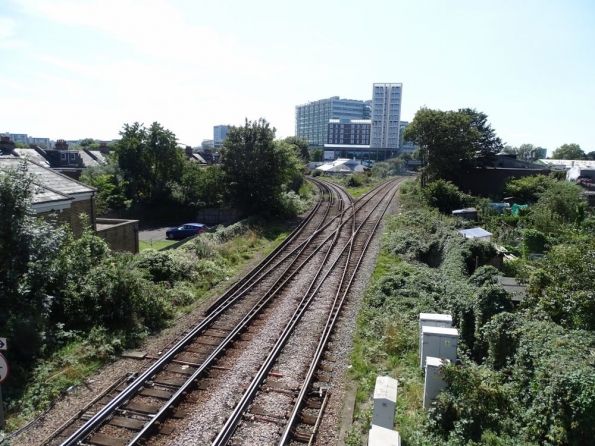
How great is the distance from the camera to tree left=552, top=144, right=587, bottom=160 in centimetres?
12350

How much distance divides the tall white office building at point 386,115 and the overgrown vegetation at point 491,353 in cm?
16288

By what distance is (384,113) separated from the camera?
176m

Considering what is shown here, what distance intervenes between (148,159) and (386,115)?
148 metres

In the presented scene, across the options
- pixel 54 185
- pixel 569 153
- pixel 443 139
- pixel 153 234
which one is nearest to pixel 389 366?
pixel 54 185

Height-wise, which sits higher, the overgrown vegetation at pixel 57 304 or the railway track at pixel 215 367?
the overgrown vegetation at pixel 57 304

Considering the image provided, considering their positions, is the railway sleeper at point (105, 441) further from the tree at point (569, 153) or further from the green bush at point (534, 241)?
the tree at point (569, 153)

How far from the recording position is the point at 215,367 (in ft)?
33.7

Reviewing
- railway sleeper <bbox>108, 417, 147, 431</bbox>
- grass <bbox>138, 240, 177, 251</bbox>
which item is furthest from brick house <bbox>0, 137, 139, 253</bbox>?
railway sleeper <bbox>108, 417, 147, 431</bbox>

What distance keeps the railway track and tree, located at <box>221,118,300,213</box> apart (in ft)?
36.5

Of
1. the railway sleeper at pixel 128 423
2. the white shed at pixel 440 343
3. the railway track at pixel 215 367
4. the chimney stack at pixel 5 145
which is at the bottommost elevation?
the railway sleeper at pixel 128 423

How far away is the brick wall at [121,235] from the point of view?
19.5m

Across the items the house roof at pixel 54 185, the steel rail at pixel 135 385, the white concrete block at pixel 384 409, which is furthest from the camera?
the house roof at pixel 54 185

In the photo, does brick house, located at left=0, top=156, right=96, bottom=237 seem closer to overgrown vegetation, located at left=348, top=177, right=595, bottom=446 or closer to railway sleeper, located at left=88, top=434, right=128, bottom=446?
railway sleeper, located at left=88, top=434, right=128, bottom=446

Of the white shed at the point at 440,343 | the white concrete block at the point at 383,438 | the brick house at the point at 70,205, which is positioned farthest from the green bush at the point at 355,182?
the white concrete block at the point at 383,438
